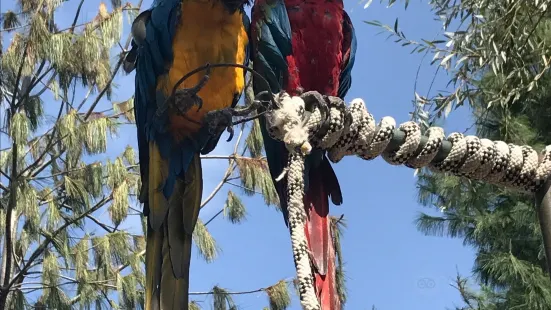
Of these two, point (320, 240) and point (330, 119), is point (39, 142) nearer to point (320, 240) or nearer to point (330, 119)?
point (320, 240)

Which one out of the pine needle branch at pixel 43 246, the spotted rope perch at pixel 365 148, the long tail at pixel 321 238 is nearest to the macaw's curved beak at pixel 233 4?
the long tail at pixel 321 238

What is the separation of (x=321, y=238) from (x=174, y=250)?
0.31 metres

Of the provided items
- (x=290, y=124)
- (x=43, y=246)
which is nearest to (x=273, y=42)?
(x=290, y=124)

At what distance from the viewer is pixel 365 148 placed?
1.20 meters

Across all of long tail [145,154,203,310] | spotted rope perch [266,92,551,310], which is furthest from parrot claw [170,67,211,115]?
spotted rope perch [266,92,551,310]

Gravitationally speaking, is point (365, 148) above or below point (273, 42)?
below

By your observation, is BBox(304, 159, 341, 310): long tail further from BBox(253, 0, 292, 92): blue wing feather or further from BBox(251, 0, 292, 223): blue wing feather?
BBox(253, 0, 292, 92): blue wing feather

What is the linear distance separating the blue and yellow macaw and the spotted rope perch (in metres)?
0.42

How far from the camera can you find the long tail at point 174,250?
4.81ft

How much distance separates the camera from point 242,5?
69.3 inches

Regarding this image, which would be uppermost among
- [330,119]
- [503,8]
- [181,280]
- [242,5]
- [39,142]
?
[39,142]

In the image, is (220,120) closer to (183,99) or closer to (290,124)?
(183,99)

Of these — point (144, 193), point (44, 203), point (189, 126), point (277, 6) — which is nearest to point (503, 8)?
point (277, 6)

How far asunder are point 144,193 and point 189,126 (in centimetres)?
19
